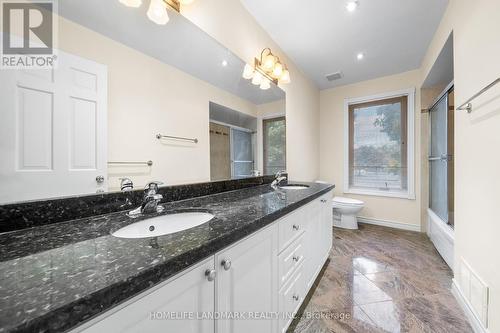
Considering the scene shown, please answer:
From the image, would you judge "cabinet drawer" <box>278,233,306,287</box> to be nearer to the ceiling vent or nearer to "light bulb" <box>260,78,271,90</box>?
"light bulb" <box>260,78,271,90</box>

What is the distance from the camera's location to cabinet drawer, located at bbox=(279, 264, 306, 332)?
42.2 inches

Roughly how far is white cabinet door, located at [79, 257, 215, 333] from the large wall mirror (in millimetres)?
608

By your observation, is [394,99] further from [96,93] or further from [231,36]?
[96,93]

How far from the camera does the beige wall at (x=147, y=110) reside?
0.86 meters

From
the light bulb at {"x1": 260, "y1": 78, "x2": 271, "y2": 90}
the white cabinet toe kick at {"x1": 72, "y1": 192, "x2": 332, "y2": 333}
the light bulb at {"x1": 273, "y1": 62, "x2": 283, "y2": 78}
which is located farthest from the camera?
the light bulb at {"x1": 273, "y1": 62, "x2": 283, "y2": 78}

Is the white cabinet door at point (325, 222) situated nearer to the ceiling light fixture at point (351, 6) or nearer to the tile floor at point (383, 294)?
the tile floor at point (383, 294)

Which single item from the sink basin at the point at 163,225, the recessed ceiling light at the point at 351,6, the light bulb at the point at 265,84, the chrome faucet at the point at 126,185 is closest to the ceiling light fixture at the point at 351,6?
the recessed ceiling light at the point at 351,6

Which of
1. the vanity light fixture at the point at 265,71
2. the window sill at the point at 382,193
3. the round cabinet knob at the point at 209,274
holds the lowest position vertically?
the window sill at the point at 382,193

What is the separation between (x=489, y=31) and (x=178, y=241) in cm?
193

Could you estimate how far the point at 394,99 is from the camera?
3084 mm

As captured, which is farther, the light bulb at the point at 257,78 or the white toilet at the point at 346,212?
the white toilet at the point at 346,212

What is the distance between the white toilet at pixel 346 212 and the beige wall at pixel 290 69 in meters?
0.60

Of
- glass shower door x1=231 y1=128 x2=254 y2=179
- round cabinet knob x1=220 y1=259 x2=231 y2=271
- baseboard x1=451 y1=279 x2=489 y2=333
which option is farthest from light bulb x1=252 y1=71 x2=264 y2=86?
baseboard x1=451 y1=279 x2=489 y2=333

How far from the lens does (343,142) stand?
343 cm
